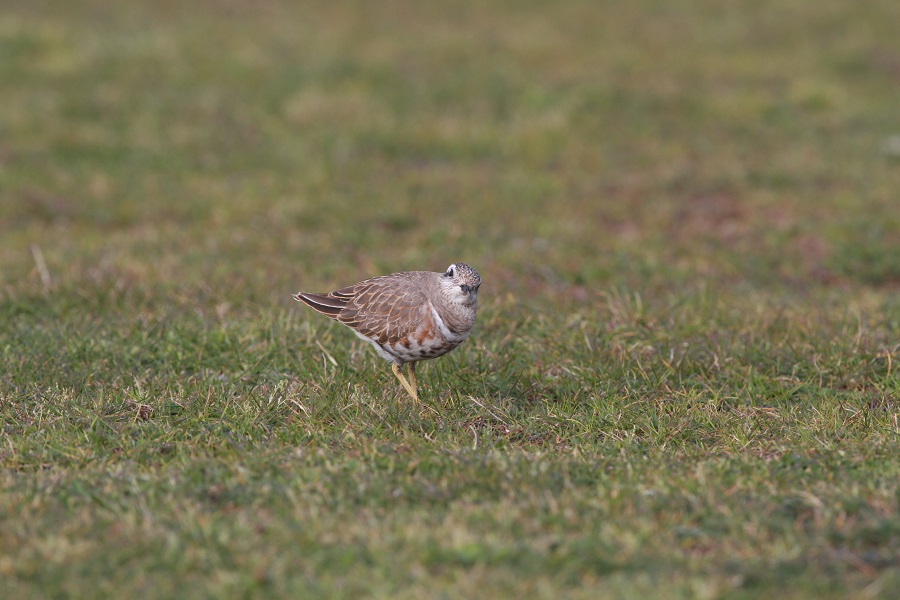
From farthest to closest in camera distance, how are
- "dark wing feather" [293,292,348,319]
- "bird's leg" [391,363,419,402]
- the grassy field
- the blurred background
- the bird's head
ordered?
the blurred background < "dark wing feather" [293,292,348,319] < "bird's leg" [391,363,419,402] < the bird's head < the grassy field

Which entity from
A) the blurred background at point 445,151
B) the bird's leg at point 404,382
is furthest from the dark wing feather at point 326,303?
the blurred background at point 445,151

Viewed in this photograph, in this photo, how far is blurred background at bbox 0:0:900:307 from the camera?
36.9 feet

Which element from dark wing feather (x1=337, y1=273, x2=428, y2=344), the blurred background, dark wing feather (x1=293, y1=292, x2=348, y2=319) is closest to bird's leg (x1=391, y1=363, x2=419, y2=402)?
dark wing feather (x1=337, y1=273, x2=428, y2=344)

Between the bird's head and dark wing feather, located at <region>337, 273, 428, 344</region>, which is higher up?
the bird's head

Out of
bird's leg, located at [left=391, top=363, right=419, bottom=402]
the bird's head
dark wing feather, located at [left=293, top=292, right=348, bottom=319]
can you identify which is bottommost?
bird's leg, located at [left=391, top=363, right=419, bottom=402]

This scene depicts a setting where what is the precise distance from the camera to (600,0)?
23.2m

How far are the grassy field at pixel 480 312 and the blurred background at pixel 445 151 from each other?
6 cm

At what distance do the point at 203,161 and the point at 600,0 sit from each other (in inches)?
467

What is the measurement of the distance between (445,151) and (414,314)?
8532 mm

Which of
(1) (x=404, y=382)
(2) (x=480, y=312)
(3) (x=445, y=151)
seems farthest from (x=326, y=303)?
(3) (x=445, y=151)

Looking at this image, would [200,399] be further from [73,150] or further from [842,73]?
[842,73]

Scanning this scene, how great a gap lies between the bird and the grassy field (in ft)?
1.20

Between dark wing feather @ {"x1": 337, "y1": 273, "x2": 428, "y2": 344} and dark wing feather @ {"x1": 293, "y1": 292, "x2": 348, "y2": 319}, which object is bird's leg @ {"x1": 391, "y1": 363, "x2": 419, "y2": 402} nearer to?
dark wing feather @ {"x1": 337, "y1": 273, "x2": 428, "y2": 344}

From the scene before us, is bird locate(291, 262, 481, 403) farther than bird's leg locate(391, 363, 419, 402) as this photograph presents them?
No
